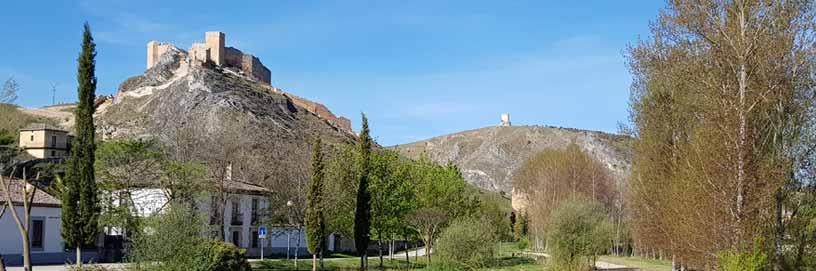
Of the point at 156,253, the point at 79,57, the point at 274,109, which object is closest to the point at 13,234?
the point at 79,57

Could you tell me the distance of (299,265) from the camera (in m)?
43.0

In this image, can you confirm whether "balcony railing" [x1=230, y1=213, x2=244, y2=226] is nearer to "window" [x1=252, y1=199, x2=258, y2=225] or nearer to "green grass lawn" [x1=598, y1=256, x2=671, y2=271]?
"window" [x1=252, y1=199, x2=258, y2=225]

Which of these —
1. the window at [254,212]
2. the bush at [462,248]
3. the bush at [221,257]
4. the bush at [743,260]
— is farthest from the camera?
the window at [254,212]

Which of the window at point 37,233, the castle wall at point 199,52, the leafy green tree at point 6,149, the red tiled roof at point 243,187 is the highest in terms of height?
the castle wall at point 199,52

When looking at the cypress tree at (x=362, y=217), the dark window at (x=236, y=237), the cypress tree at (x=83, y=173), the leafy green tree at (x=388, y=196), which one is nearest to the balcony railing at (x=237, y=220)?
the dark window at (x=236, y=237)

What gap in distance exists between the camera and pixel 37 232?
1494 inches

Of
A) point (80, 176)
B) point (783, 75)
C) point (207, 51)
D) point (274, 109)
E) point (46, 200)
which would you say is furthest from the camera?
point (207, 51)

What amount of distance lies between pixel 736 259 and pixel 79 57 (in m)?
23.2

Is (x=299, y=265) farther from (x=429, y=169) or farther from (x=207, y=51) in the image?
(x=207, y=51)

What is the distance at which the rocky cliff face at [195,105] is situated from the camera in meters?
90.6

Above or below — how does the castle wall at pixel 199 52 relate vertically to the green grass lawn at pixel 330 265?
above

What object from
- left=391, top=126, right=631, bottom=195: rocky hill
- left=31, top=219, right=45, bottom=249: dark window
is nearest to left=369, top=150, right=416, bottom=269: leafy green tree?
left=31, top=219, right=45, bottom=249: dark window

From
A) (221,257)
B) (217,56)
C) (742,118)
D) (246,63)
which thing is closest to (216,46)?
(217,56)

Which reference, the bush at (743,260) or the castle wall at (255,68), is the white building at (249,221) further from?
the castle wall at (255,68)
